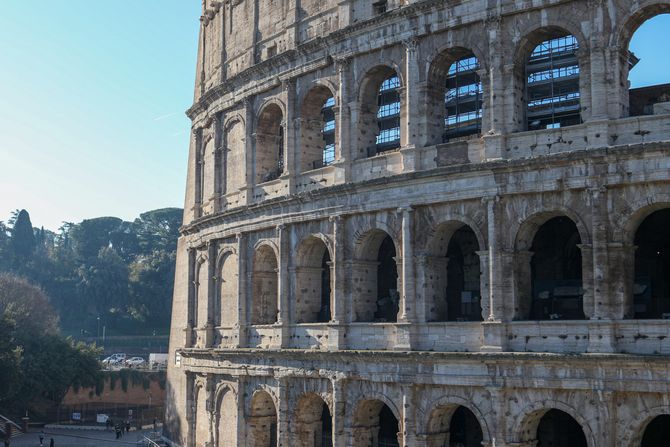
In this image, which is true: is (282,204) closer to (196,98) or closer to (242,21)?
(242,21)

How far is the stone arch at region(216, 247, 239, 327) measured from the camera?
2977 centimetres

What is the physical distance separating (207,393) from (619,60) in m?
17.8

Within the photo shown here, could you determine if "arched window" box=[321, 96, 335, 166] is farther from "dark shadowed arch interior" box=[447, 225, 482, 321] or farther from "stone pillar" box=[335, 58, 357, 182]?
"dark shadowed arch interior" box=[447, 225, 482, 321]

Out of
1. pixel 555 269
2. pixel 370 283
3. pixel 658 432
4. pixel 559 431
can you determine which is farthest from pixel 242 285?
pixel 658 432

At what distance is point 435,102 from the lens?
2353 centimetres

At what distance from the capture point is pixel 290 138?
27.3 metres

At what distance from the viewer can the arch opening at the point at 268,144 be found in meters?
29.1

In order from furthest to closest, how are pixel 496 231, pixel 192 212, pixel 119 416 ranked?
pixel 119 416
pixel 192 212
pixel 496 231

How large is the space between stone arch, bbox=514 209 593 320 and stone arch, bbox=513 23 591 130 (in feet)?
7.77

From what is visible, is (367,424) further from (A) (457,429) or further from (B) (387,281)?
(B) (387,281)

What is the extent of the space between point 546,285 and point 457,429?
5.34 meters

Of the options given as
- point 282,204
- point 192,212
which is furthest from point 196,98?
point 282,204

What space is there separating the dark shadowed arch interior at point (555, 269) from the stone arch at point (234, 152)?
1068cm

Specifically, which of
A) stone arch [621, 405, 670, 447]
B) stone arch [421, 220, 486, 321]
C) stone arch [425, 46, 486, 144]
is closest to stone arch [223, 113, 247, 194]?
stone arch [421, 220, 486, 321]
